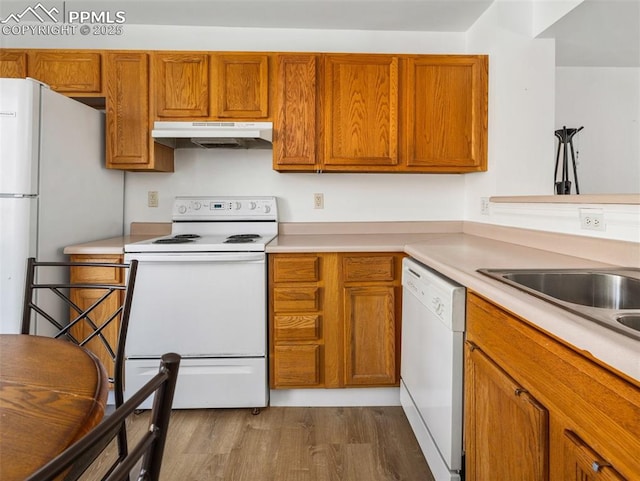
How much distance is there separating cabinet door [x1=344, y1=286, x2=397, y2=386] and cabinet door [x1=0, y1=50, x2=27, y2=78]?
2359mm

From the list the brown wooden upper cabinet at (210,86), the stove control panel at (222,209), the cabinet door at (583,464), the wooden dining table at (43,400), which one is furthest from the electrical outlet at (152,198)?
the cabinet door at (583,464)

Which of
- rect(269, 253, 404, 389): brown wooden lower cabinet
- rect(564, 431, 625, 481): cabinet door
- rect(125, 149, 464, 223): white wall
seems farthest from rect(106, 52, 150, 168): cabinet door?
rect(564, 431, 625, 481): cabinet door

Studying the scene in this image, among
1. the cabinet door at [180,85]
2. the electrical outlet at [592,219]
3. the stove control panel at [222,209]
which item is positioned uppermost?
the cabinet door at [180,85]

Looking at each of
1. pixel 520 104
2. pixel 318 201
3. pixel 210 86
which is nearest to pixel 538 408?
pixel 520 104

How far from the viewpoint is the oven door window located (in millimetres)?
2146

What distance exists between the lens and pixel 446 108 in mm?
2506

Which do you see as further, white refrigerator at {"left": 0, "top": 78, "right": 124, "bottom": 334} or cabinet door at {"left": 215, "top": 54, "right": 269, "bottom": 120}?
cabinet door at {"left": 215, "top": 54, "right": 269, "bottom": 120}

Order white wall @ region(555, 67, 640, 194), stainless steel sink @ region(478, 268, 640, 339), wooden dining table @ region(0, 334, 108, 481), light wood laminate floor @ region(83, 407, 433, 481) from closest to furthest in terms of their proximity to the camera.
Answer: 1. wooden dining table @ region(0, 334, 108, 481)
2. stainless steel sink @ region(478, 268, 640, 339)
3. light wood laminate floor @ region(83, 407, 433, 481)
4. white wall @ region(555, 67, 640, 194)

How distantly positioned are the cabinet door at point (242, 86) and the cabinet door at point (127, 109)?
444mm

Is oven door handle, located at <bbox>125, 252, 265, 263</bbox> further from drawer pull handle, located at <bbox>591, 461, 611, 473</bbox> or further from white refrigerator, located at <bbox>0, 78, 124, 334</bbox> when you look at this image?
drawer pull handle, located at <bbox>591, 461, 611, 473</bbox>

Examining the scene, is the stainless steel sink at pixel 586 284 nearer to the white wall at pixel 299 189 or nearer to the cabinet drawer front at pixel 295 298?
the cabinet drawer front at pixel 295 298

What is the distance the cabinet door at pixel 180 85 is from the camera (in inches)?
96.2

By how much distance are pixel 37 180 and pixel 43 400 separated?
164cm

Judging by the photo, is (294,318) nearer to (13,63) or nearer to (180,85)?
(180,85)
